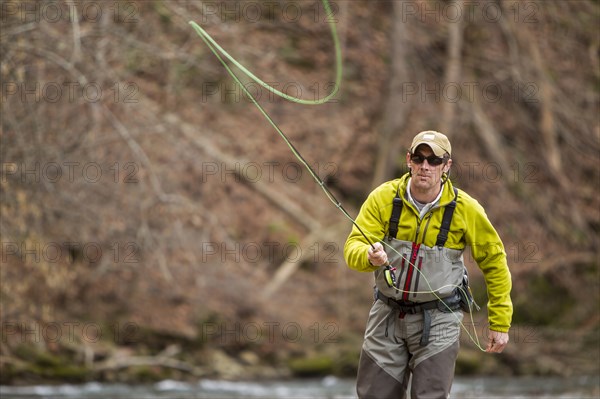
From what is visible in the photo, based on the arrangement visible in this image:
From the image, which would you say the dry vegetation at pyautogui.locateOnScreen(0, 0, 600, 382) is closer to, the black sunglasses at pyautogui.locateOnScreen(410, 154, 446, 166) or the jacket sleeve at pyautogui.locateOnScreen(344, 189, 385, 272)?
the jacket sleeve at pyautogui.locateOnScreen(344, 189, 385, 272)

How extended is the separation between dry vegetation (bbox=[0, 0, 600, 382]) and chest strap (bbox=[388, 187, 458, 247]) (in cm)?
460

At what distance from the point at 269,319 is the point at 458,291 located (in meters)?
8.35

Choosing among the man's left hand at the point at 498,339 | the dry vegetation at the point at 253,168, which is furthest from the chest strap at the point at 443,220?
the dry vegetation at the point at 253,168

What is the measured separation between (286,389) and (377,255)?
7.01 metres

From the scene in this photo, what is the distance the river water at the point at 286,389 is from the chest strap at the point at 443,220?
5472 mm

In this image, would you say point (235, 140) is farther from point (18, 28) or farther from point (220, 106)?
point (18, 28)

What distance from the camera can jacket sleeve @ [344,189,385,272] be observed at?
445 cm

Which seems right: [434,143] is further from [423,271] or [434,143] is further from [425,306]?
[425,306]

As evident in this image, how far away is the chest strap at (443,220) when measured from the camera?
Result: 180 inches

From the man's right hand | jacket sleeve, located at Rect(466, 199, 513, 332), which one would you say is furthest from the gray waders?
the man's right hand

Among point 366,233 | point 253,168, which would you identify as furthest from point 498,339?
point 253,168

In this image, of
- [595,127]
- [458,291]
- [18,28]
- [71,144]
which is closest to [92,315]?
[71,144]

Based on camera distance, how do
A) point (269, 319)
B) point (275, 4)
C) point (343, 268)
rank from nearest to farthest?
1. point (269, 319)
2. point (343, 268)
3. point (275, 4)

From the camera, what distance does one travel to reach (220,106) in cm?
1592
